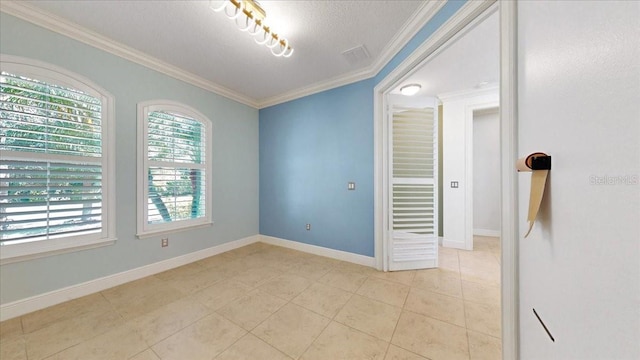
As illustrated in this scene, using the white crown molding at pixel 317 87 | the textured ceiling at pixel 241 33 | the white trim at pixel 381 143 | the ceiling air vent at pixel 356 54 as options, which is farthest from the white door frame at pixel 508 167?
the white crown molding at pixel 317 87

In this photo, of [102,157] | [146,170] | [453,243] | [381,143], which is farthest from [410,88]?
[102,157]

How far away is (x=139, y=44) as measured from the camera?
7.13ft

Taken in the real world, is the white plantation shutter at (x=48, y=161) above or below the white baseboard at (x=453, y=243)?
above

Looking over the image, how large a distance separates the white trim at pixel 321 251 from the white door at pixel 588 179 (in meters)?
2.03

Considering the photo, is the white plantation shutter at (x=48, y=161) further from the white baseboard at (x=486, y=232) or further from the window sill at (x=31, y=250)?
the white baseboard at (x=486, y=232)

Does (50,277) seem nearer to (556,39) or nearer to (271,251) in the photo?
(271,251)

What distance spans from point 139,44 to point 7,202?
1.82m

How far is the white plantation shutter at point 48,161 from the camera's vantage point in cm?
167

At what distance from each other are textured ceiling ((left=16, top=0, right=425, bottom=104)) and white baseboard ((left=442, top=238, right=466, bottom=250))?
3.05 meters

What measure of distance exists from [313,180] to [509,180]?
2.42 m

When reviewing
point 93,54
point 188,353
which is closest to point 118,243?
point 188,353

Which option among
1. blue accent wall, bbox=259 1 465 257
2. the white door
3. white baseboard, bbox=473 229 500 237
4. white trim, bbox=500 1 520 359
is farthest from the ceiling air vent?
white baseboard, bbox=473 229 500 237

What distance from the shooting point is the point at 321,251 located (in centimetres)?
310

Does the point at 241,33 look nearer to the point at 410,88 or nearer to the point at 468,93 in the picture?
the point at 410,88
